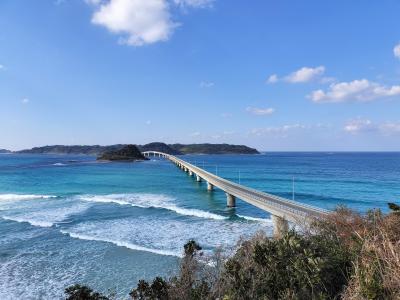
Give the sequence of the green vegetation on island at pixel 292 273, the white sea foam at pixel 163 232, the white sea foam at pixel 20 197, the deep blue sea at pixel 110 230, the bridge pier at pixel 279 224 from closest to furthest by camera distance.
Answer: the green vegetation on island at pixel 292 273 → the deep blue sea at pixel 110 230 → the white sea foam at pixel 163 232 → the bridge pier at pixel 279 224 → the white sea foam at pixel 20 197

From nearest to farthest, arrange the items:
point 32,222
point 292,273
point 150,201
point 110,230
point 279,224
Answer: point 292,273
point 279,224
point 110,230
point 32,222
point 150,201

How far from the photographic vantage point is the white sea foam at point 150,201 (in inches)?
1518

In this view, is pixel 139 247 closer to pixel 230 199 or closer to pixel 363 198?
pixel 230 199

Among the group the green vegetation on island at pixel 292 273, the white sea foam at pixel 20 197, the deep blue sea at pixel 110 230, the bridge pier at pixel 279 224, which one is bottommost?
the deep blue sea at pixel 110 230

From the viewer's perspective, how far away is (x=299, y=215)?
27.4 metres

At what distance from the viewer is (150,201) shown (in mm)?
46875

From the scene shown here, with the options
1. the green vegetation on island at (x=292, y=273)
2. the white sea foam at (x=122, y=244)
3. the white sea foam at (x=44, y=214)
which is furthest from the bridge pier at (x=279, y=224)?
the white sea foam at (x=44, y=214)

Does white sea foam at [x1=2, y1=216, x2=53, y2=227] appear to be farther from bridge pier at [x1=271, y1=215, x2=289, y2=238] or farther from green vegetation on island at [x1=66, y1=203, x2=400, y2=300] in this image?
green vegetation on island at [x1=66, y1=203, x2=400, y2=300]

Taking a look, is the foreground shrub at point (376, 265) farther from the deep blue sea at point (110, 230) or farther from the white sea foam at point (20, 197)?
the white sea foam at point (20, 197)

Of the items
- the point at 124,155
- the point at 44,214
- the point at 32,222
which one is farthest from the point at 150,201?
the point at 124,155

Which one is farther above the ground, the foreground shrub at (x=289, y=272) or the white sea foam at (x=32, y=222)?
the foreground shrub at (x=289, y=272)

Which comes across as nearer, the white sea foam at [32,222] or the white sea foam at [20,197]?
the white sea foam at [32,222]

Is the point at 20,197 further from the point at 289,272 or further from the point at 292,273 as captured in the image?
the point at 292,273

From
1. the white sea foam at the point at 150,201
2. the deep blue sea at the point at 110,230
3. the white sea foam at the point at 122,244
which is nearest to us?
the deep blue sea at the point at 110,230
